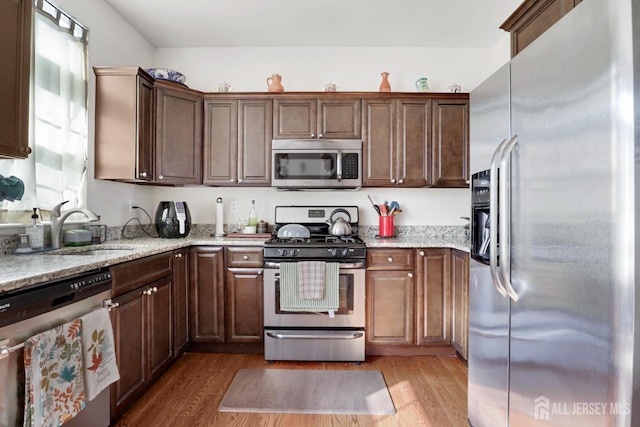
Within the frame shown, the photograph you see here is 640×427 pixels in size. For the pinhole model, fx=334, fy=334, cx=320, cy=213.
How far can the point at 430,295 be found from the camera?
264 cm

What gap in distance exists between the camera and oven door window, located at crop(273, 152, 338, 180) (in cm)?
289

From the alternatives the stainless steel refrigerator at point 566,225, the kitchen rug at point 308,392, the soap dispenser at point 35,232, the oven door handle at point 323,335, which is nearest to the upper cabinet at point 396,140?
the oven door handle at point 323,335

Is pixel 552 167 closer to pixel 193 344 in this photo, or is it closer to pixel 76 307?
pixel 76 307

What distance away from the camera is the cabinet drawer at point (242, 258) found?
8.71 feet

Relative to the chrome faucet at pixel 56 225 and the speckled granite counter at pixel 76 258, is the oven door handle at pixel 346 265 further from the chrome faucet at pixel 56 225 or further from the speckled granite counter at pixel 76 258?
the chrome faucet at pixel 56 225

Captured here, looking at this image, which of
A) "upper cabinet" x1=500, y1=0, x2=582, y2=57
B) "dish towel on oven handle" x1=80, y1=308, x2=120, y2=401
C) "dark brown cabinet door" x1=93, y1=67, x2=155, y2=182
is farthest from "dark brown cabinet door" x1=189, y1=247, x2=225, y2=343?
"upper cabinet" x1=500, y1=0, x2=582, y2=57

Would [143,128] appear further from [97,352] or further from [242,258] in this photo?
[97,352]

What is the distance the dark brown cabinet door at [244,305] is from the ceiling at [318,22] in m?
2.06

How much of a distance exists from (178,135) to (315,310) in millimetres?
1825

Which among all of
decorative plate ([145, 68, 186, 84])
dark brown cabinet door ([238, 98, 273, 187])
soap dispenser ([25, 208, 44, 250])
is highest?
decorative plate ([145, 68, 186, 84])

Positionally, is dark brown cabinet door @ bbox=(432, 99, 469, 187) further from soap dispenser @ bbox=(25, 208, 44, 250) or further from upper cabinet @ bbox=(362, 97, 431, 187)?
soap dispenser @ bbox=(25, 208, 44, 250)

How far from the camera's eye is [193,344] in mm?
2717

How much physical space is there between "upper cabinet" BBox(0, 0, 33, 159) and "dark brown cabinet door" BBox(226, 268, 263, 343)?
61.3 inches
